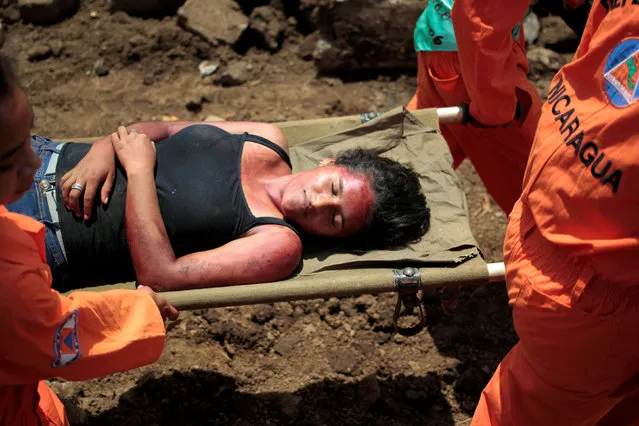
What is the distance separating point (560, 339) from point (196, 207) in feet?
4.91

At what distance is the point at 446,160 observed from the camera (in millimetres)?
3178

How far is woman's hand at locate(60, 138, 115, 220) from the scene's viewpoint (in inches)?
104

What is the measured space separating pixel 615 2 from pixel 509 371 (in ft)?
4.14

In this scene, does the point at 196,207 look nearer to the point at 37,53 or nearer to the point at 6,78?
the point at 6,78

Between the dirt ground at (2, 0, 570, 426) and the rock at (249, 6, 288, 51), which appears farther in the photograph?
the rock at (249, 6, 288, 51)

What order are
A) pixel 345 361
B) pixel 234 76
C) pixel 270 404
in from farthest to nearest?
pixel 234 76, pixel 345 361, pixel 270 404

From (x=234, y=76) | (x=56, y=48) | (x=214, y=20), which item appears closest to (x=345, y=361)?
(x=234, y=76)

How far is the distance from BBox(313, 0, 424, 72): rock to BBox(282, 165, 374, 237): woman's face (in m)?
2.35

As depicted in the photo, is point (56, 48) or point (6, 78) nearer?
point (6, 78)

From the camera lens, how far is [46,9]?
523 centimetres

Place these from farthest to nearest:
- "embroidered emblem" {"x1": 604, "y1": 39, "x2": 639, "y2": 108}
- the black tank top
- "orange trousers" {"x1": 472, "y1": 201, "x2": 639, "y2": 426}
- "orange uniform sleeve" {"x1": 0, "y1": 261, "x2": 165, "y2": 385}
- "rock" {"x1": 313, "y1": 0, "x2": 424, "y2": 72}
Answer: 1. "rock" {"x1": 313, "y1": 0, "x2": 424, "y2": 72}
2. the black tank top
3. "orange trousers" {"x1": 472, "y1": 201, "x2": 639, "y2": 426}
4. "embroidered emblem" {"x1": 604, "y1": 39, "x2": 639, "y2": 108}
5. "orange uniform sleeve" {"x1": 0, "y1": 261, "x2": 165, "y2": 385}

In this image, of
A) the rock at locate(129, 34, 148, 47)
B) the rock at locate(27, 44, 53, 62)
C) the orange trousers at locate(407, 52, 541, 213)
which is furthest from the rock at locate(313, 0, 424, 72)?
the rock at locate(27, 44, 53, 62)

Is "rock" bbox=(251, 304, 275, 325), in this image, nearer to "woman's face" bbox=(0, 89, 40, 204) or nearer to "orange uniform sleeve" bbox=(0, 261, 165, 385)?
"orange uniform sleeve" bbox=(0, 261, 165, 385)

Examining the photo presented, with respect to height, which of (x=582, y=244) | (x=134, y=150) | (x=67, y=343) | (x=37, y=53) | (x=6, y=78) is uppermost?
(x=6, y=78)
